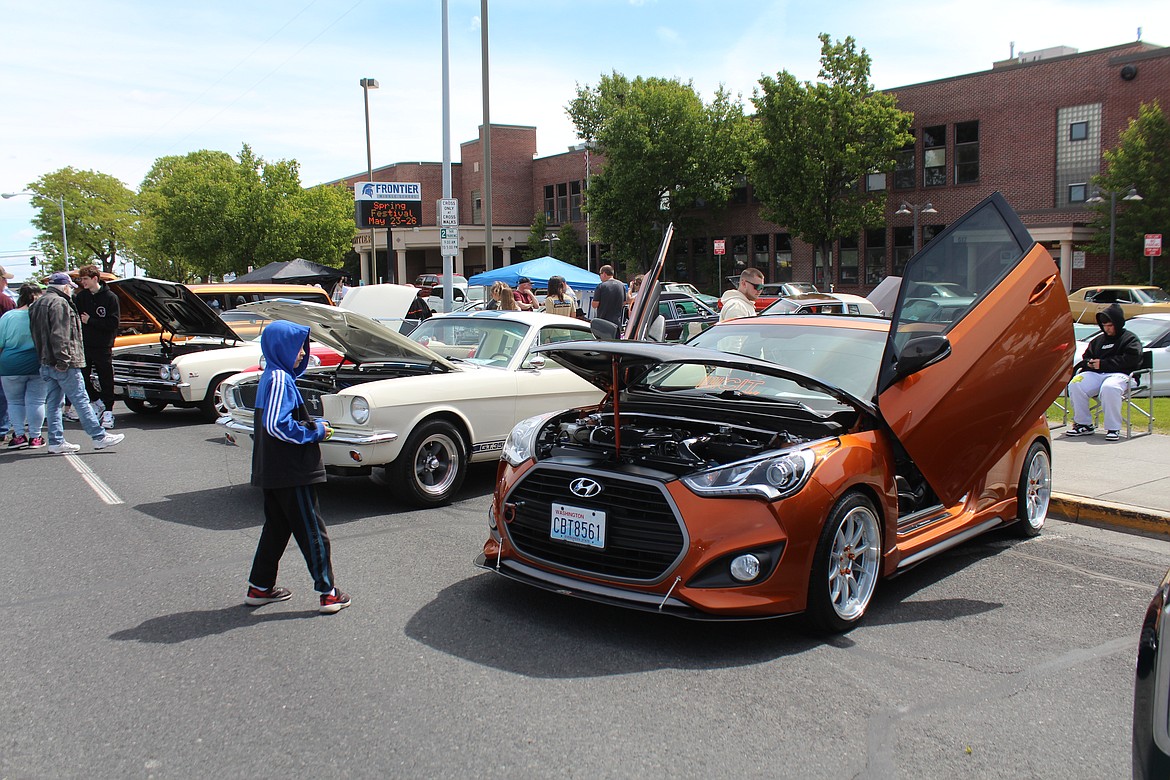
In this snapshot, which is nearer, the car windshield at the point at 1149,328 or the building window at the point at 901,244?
the car windshield at the point at 1149,328

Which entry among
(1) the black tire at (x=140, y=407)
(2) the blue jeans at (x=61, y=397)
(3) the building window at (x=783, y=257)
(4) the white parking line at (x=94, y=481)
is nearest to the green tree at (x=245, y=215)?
(3) the building window at (x=783, y=257)

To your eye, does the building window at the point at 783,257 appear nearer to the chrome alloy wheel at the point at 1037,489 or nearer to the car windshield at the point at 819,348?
the chrome alloy wheel at the point at 1037,489

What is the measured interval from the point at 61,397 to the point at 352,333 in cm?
416

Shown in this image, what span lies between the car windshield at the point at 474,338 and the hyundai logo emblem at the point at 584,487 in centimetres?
390

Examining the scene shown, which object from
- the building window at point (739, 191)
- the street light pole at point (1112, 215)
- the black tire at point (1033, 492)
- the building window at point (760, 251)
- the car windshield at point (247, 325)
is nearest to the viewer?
the black tire at point (1033, 492)

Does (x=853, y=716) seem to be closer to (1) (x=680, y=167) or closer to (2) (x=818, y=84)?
(2) (x=818, y=84)

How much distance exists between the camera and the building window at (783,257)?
1758 inches

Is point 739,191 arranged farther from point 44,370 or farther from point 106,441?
point 44,370

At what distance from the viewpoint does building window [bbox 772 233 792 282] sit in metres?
44.7

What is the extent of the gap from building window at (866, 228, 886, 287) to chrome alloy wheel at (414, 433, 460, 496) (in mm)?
35840

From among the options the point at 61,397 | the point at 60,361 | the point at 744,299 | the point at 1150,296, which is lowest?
the point at 61,397

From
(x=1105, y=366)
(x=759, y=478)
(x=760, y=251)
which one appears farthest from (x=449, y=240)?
(x=760, y=251)

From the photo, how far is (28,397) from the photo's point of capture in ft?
33.1

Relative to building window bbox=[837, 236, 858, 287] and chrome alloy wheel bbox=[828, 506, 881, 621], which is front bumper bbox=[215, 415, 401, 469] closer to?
chrome alloy wheel bbox=[828, 506, 881, 621]
